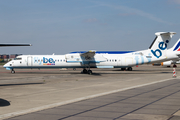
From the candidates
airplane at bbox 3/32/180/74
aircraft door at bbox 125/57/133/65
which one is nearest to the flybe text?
airplane at bbox 3/32/180/74

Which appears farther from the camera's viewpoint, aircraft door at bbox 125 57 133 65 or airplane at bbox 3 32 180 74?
aircraft door at bbox 125 57 133 65

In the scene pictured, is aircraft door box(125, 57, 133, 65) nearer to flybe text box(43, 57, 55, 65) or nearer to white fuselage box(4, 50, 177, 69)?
white fuselage box(4, 50, 177, 69)

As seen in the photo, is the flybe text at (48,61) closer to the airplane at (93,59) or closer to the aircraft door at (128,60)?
the airplane at (93,59)

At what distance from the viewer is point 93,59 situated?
34781 mm

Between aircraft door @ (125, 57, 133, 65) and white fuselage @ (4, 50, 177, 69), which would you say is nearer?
white fuselage @ (4, 50, 177, 69)

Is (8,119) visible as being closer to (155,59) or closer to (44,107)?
(44,107)

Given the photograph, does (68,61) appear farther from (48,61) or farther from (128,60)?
(128,60)

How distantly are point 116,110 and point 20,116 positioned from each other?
3798mm

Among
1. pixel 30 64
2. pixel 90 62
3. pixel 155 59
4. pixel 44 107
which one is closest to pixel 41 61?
pixel 30 64

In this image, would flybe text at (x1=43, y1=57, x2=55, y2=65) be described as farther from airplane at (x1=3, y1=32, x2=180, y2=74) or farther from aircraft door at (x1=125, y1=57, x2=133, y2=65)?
aircraft door at (x1=125, y1=57, x2=133, y2=65)

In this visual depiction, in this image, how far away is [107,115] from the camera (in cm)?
812

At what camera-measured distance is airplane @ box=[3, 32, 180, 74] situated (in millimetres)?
34688

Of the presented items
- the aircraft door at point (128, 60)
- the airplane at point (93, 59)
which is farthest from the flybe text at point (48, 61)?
the aircraft door at point (128, 60)

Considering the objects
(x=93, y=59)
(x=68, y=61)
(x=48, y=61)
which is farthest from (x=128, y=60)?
(x=48, y=61)
